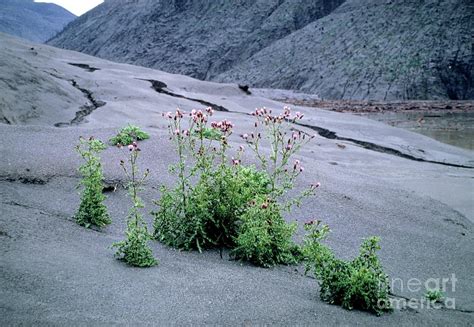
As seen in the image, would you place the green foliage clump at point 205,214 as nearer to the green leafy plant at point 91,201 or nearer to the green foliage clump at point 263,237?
the green foliage clump at point 263,237

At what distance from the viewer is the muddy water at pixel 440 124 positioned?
1323cm

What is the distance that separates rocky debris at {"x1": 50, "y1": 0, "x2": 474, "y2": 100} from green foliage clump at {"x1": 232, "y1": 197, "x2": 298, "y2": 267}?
974 inches

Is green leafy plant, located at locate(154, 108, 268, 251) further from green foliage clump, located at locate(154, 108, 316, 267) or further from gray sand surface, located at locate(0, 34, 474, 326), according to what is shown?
gray sand surface, located at locate(0, 34, 474, 326)

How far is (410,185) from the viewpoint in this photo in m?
6.81

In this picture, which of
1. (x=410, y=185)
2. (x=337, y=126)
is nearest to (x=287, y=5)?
(x=337, y=126)

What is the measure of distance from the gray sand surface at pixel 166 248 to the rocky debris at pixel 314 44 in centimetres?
1932

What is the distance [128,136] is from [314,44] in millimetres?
30632

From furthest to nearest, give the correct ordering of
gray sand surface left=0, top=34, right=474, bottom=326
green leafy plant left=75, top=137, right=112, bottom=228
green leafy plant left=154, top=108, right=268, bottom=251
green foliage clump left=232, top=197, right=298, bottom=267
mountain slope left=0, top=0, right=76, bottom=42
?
1. mountain slope left=0, top=0, right=76, bottom=42
2. green leafy plant left=75, top=137, right=112, bottom=228
3. green leafy plant left=154, top=108, right=268, bottom=251
4. green foliage clump left=232, top=197, right=298, bottom=267
5. gray sand surface left=0, top=34, right=474, bottom=326

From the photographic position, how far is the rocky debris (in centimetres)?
2712

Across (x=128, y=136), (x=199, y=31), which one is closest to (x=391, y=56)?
(x=128, y=136)

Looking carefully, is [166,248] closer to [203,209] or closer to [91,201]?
[203,209]

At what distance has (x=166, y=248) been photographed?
10.7 feet

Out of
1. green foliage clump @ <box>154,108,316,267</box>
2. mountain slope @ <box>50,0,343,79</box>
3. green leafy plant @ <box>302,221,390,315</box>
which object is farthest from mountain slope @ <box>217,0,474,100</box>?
green leafy plant @ <box>302,221,390,315</box>

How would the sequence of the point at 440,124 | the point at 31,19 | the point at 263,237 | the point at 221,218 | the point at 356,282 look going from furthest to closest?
the point at 31,19 → the point at 440,124 → the point at 221,218 → the point at 263,237 → the point at 356,282
